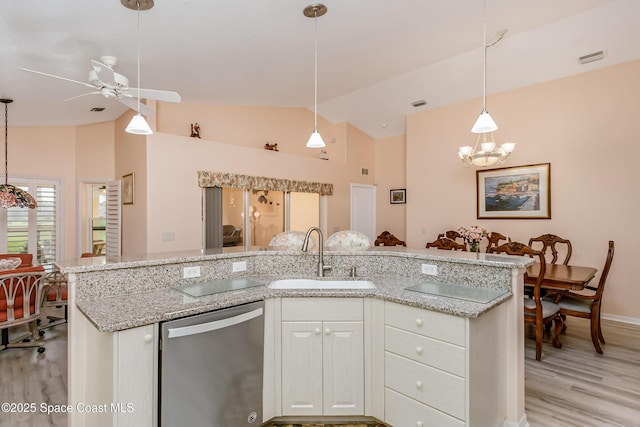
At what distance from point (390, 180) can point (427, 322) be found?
574 centimetres

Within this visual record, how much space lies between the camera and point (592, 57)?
4.13m

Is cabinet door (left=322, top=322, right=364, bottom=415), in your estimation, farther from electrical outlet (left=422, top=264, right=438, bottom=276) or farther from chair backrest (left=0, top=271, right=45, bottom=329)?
chair backrest (left=0, top=271, right=45, bottom=329)

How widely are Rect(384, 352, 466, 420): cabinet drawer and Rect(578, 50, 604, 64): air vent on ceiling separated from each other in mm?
4583

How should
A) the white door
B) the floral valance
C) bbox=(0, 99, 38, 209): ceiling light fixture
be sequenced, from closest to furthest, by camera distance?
bbox=(0, 99, 38, 209): ceiling light fixture < the floral valance < the white door

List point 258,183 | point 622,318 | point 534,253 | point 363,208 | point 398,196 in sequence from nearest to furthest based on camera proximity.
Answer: point 534,253, point 622,318, point 258,183, point 398,196, point 363,208

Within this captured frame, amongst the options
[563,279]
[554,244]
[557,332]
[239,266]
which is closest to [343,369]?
[239,266]

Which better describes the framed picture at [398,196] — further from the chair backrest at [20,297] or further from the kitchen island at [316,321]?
the chair backrest at [20,297]

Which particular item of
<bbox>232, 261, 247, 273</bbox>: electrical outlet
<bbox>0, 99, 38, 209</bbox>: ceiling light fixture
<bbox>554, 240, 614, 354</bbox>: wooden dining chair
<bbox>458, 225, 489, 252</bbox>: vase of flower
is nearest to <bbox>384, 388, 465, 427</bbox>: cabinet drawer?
<bbox>232, 261, 247, 273</bbox>: electrical outlet

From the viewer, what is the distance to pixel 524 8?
326 cm

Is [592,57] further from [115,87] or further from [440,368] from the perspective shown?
[115,87]

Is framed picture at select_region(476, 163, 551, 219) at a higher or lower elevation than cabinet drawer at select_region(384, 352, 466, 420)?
higher

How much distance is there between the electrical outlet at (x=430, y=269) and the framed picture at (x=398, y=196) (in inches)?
186

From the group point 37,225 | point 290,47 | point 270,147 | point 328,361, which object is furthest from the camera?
point 270,147

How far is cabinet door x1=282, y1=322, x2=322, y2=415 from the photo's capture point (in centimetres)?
204
